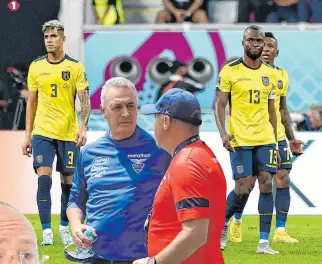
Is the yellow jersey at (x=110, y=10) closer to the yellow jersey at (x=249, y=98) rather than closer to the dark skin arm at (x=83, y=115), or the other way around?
the dark skin arm at (x=83, y=115)

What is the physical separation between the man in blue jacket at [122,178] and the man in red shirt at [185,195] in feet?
2.39

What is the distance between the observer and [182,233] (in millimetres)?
4262

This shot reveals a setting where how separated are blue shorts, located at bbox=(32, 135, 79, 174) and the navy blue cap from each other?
7.06 metres

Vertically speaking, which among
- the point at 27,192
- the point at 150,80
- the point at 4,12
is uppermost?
the point at 4,12

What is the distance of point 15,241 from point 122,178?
364 cm

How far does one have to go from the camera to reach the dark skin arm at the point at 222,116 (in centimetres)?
1106

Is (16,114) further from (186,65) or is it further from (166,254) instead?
(166,254)

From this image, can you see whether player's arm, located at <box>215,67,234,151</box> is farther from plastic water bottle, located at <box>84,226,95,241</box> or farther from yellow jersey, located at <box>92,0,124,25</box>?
yellow jersey, located at <box>92,0,124,25</box>

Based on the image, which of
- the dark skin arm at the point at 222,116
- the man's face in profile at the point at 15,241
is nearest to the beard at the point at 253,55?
the dark skin arm at the point at 222,116

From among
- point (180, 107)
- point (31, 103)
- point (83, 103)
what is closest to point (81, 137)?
point (83, 103)

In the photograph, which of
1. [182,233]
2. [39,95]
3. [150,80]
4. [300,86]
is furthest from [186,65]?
[182,233]

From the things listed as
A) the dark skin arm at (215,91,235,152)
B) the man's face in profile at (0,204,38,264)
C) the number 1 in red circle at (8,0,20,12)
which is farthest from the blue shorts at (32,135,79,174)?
the man's face in profile at (0,204,38,264)

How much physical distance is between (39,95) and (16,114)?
6396mm

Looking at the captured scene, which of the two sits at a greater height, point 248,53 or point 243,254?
point 248,53
